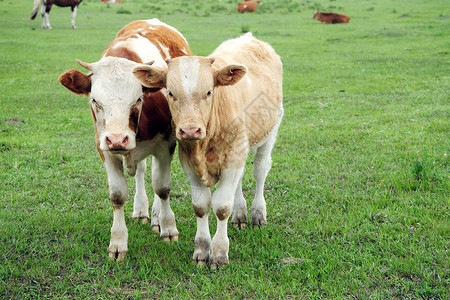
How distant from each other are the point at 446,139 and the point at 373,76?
6022 mm

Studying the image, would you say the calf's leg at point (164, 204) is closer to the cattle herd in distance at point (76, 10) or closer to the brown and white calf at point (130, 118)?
the brown and white calf at point (130, 118)

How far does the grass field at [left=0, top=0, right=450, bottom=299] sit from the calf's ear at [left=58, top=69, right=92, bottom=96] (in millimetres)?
1575

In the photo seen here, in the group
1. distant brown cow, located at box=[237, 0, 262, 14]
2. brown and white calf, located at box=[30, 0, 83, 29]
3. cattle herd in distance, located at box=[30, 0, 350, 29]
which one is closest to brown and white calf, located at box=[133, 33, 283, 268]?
brown and white calf, located at box=[30, 0, 83, 29]

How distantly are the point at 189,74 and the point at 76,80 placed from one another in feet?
3.49

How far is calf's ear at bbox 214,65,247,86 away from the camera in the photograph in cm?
417

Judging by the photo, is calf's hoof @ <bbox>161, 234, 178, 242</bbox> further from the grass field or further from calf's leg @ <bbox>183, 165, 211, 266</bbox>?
calf's leg @ <bbox>183, 165, 211, 266</bbox>

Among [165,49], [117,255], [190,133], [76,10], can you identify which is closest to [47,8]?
[76,10]

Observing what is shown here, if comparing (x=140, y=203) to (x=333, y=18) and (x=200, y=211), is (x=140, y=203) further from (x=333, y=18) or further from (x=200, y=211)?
(x=333, y=18)

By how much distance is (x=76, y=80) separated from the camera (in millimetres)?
4332

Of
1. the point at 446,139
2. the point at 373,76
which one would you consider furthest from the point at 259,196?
the point at 373,76

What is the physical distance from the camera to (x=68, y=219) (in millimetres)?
5535

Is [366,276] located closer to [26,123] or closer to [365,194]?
[365,194]

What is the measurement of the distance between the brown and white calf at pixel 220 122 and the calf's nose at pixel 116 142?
0.45m

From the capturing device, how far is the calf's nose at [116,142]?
3898 mm
